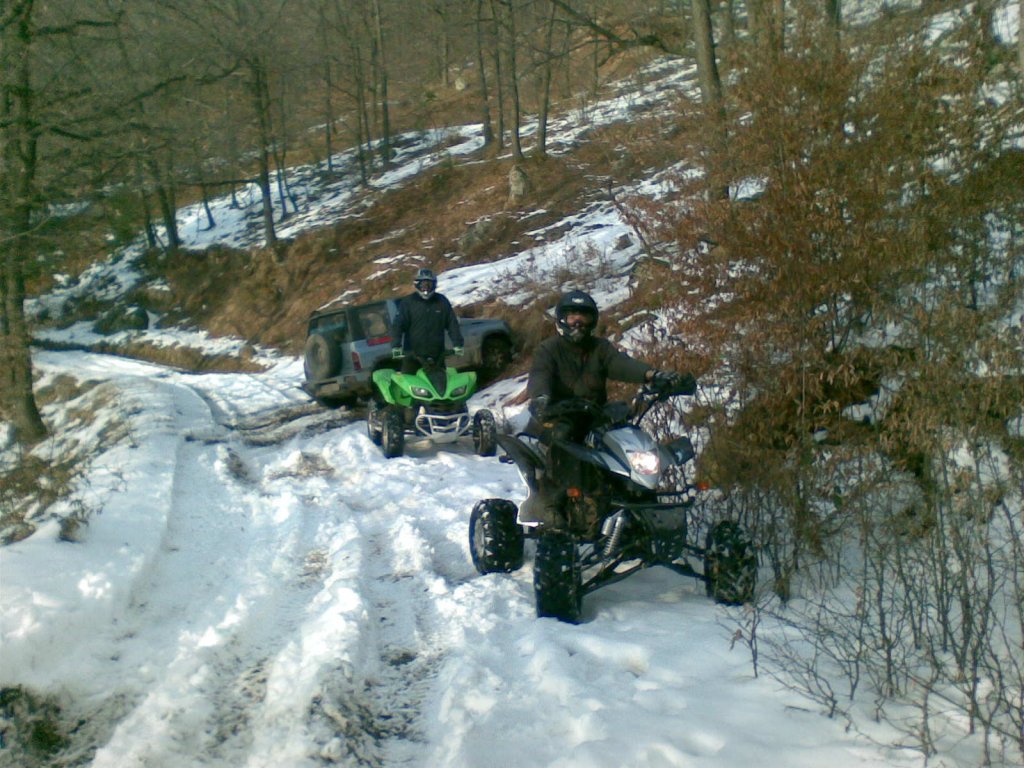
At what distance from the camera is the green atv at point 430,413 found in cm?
1083

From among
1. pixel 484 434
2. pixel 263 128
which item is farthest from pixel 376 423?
pixel 263 128

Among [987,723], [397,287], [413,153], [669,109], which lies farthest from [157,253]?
[987,723]

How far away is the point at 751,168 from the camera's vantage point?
6711 mm

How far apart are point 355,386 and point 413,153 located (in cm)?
2846

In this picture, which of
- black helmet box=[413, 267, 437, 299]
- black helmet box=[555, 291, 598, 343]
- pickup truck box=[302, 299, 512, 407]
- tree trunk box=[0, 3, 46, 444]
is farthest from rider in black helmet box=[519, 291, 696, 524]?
pickup truck box=[302, 299, 512, 407]

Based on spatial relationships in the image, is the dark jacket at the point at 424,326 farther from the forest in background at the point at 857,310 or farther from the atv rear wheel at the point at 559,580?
the atv rear wheel at the point at 559,580

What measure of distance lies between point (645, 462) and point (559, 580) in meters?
0.86

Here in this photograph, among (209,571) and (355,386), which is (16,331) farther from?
(209,571)

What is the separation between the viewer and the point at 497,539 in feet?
20.8

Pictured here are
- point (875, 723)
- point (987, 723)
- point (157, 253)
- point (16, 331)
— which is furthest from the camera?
point (157, 253)

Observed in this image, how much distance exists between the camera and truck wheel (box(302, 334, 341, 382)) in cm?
1454

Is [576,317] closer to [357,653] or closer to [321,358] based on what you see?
[357,653]

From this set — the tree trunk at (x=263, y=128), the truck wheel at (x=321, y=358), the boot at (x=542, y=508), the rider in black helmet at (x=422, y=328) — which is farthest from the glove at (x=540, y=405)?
the tree trunk at (x=263, y=128)

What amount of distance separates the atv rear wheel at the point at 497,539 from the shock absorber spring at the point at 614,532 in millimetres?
927
